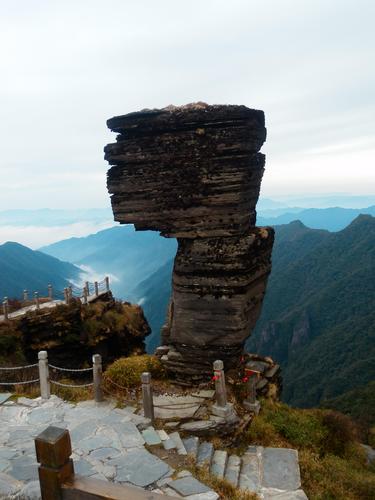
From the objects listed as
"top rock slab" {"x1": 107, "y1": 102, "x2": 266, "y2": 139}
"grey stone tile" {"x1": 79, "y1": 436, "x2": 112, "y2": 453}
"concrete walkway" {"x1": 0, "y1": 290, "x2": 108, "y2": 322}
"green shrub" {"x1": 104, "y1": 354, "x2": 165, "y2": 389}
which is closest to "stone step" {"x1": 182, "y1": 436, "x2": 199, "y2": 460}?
"grey stone tile" {"x1": 79, "y1": 436, "x2": 112, "y2": 453}

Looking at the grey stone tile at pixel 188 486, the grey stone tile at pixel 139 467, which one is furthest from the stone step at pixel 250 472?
the grey stone tile at pixel 139 467

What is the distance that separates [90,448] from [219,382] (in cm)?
334

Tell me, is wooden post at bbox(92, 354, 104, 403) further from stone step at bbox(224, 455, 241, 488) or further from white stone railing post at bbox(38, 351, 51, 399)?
stone step at bbox(224, 455, 241, 488)

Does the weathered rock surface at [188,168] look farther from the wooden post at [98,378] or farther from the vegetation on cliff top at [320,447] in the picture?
the vegetation on cliff top at [320,447]

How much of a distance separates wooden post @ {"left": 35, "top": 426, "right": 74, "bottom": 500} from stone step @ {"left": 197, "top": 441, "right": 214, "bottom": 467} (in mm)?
5361

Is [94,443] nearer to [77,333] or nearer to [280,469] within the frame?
[280,469]

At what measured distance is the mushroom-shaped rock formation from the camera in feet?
40.3

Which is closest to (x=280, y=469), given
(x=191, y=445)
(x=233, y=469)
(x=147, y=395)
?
(x=233, y=469)

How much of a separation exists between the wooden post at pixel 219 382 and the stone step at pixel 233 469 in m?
1.28

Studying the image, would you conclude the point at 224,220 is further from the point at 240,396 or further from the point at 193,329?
the point at 240,396

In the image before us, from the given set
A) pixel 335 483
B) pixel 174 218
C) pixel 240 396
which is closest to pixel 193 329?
pixel 240 396

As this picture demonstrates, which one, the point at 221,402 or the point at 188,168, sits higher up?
the point at 188,168

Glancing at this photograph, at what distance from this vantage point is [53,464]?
13.6 feet

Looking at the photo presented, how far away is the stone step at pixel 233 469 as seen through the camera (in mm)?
9188
